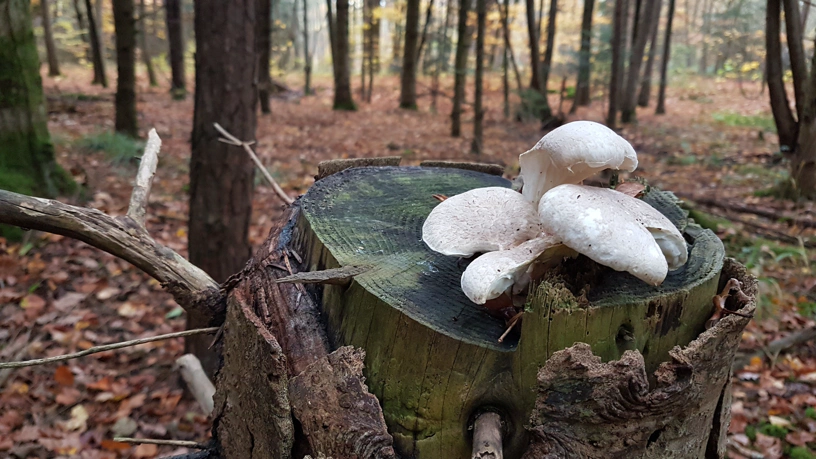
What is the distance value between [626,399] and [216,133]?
3.10 m

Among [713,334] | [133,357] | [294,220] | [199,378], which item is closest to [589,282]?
[713,334]

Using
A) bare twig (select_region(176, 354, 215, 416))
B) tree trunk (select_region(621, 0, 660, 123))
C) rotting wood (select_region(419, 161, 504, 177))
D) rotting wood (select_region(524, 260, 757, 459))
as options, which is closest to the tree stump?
rotting wood (select_region(524, 260, 757, 459))

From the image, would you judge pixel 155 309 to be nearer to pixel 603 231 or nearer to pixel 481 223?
pixel 481 223

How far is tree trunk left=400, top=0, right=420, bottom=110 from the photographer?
13.8 m

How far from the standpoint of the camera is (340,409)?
126 centimetres

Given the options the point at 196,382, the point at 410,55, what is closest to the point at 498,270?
the point at 196,382

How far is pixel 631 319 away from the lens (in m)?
1.27

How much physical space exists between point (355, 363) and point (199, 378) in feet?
5.76

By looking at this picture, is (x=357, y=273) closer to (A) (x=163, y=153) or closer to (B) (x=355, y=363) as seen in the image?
(B) (x=355, y=363)

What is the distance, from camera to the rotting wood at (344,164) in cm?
223

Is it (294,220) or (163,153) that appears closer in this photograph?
(294,220)

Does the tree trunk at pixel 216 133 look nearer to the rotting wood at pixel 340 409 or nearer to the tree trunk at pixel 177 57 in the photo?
the rotting wood at pixel 340 409

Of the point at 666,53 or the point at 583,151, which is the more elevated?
the point at 666,53

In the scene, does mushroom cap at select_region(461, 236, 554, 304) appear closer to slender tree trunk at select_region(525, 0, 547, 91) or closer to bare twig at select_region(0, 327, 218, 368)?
bare twig at select_region(0, 327, 218, 368)
